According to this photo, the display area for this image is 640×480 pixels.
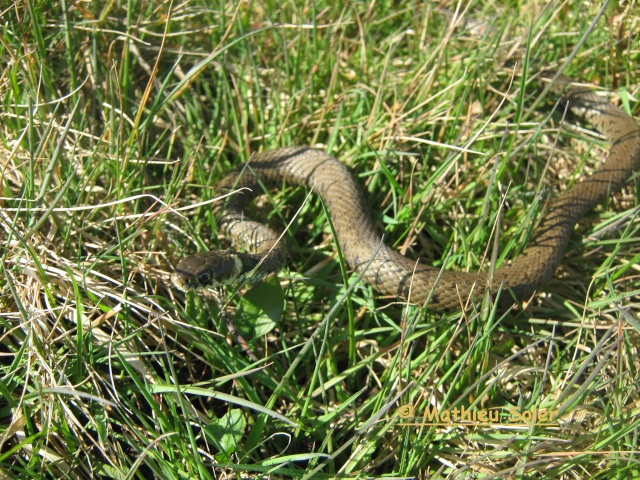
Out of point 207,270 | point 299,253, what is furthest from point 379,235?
point 207,270

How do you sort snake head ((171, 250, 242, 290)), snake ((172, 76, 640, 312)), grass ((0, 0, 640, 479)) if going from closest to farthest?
grass ((0, 0, 640, 479))
snake head ((171, 250, 242, 290))
snake ((172, 76, 640, 312))

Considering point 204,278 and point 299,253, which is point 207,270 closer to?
point 204,278

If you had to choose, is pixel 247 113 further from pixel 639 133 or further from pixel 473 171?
pixel 639 133

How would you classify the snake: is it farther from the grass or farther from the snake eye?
the grass

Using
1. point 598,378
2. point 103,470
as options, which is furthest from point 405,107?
point 103,470

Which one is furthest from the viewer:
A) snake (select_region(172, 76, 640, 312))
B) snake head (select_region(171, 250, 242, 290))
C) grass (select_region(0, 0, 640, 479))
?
snake (select_region(172, 76, 640, 312))

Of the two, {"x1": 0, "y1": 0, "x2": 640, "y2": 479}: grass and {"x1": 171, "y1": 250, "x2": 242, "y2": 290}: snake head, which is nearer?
{"x1": 0, "y1": 0, "x2": 640, "y2": 479}: grass

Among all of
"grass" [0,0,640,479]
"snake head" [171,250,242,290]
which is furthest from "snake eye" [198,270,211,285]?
"grass" [0,0,640,479]

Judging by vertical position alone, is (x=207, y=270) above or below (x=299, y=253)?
above
